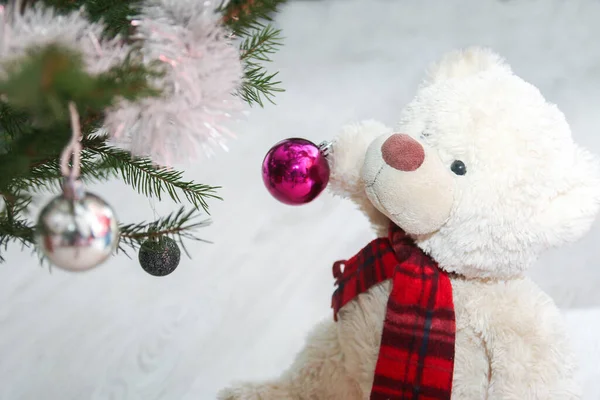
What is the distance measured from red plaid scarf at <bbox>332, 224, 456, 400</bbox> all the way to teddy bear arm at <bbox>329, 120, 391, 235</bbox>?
A: 69 millimetres

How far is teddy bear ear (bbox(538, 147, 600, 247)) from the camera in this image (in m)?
0.58

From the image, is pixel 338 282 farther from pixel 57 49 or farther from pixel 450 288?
pixel 57 49

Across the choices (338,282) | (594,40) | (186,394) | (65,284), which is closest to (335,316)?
(338,282)

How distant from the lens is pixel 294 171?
0.59m

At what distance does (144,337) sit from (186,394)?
122mm

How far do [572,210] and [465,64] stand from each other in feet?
0.61

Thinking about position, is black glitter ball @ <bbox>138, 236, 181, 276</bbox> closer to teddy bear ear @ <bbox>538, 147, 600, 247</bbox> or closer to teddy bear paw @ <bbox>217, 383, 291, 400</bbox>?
teddy bear paw @ <bbox>217, 383, 291, 400</bbox>

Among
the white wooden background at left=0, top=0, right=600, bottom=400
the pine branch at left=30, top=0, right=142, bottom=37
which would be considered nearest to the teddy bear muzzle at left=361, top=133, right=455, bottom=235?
the pine branch at left=30, top=0, right=142, bottom=37

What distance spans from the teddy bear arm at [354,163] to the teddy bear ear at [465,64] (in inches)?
3.1

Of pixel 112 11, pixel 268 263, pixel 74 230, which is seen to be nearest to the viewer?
pixel 74 230

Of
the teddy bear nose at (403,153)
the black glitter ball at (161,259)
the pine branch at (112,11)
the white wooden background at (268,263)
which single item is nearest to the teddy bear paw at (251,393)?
the white wooden background at (268,263)

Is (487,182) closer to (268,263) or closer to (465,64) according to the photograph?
(465,64)

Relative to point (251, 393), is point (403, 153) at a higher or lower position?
higher

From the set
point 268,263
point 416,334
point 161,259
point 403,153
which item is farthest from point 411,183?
point 268,263
